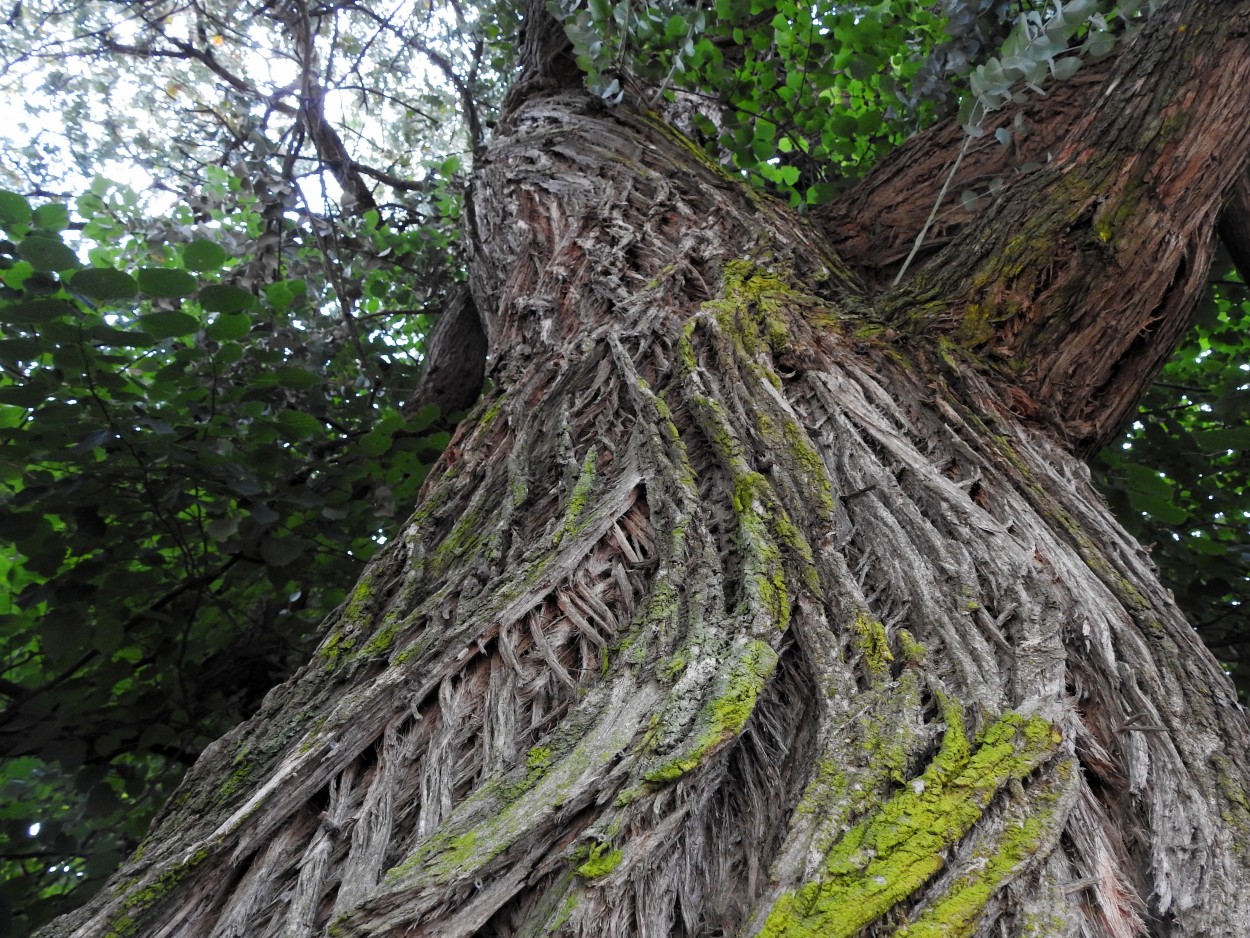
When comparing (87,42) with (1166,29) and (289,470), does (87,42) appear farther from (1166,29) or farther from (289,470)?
(1166,29)

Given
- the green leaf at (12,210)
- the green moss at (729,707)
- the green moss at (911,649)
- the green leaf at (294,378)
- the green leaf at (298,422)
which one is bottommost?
the green moss at (729,707)

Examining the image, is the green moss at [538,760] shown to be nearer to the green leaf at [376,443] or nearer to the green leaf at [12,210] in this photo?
the green leaf at [376,443]

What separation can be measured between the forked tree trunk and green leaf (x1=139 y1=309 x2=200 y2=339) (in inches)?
32.5

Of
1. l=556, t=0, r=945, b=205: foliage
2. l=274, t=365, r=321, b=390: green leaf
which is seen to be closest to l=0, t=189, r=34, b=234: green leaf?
l=274, t=365, r=321, b=390: green leaf

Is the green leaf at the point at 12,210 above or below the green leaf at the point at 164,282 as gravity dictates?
above

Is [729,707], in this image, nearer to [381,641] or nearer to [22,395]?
[381,641]

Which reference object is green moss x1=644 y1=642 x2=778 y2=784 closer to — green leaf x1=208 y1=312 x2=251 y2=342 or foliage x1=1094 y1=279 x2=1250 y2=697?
green leaf x1=208 y1=312 x2=251 y2=342

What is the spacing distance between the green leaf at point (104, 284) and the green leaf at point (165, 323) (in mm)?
71

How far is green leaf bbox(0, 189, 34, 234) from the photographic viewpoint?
2182mm

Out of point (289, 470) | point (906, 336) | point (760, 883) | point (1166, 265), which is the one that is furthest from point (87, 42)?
point (760, 883)

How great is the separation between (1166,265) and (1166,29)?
26.3 inches

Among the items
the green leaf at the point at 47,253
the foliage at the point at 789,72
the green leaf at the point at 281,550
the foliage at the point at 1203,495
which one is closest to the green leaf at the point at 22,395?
the green leaf at the point at 47,253

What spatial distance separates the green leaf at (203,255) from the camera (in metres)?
2.10

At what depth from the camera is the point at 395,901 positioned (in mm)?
774
